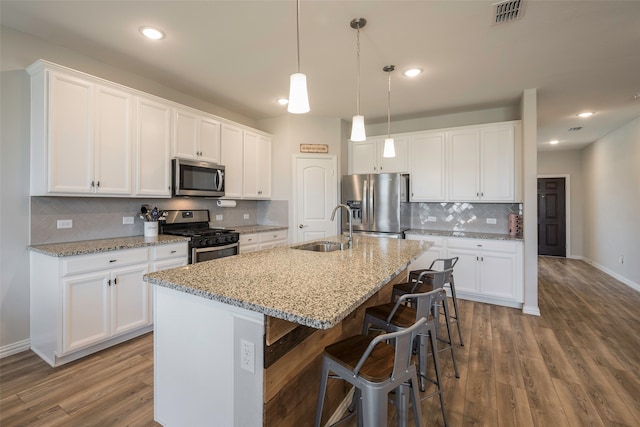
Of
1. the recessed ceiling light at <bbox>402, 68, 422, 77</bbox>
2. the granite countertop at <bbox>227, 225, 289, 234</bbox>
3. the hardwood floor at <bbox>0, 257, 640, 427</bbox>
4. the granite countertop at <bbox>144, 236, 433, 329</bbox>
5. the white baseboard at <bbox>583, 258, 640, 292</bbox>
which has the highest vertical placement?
the recessed ceiling light at <bbox>402, 68, 422, 77</bbox>

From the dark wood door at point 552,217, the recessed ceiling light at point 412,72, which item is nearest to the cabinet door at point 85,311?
the recessed ceiling light at point 412,72

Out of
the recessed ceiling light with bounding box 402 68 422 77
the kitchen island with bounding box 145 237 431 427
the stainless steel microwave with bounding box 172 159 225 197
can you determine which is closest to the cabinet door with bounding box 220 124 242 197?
the stainless steel microwave with bounding box 172 159 225 197

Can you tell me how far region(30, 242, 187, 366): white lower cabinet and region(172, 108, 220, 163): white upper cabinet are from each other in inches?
49.2

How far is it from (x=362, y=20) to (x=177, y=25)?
1.44 meters

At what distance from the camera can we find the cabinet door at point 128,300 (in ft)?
8.32

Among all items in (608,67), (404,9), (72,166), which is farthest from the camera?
(608,67)

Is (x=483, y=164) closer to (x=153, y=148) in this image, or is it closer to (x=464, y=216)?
(x=464, y=216)

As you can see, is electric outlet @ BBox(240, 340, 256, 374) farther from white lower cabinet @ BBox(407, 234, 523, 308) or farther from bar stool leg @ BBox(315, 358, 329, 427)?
white lower cabinet @ BBox(407, 234, 523, 308)

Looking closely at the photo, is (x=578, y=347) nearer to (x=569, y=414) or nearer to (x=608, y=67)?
(x=569, y=414)

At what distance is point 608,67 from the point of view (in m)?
2.97

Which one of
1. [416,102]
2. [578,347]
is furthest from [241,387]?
[416,102]

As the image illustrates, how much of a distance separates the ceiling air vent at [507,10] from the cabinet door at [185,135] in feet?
10.1

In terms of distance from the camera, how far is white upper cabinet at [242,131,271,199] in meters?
4.32

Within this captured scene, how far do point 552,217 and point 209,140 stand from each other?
7716mm
